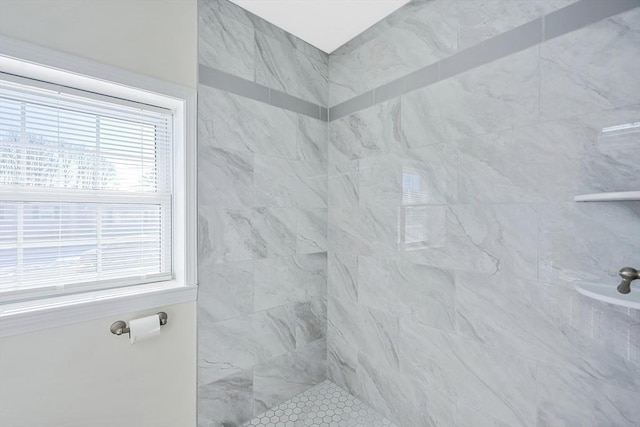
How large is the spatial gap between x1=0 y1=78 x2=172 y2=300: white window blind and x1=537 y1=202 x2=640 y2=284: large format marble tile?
1.78 meters

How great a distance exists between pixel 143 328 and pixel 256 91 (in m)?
1.41

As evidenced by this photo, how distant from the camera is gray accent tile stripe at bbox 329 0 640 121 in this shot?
1.06 metres

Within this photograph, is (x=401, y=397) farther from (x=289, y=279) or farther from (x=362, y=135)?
(x=362, y=135)

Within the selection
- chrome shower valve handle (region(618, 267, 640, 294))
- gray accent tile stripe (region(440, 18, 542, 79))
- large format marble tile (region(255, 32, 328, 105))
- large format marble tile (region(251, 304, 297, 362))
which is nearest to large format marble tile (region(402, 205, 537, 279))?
chrome shower valve handle (region(618, 267, 640, 294))

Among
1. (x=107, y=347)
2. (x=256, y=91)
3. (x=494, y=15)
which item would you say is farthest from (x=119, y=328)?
(x=494, y=15)

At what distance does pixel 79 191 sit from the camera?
4.28ft

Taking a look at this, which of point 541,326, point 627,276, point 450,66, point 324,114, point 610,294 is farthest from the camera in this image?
point 324,114

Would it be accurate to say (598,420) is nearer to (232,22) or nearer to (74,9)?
(232,22)

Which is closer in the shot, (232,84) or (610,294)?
(610,294)

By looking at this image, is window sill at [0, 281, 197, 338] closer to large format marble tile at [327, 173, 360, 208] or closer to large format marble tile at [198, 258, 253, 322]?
large format marble tile at [198, 258, 253, 322]

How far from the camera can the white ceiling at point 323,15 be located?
5.37 feet

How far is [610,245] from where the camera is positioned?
1.02 m

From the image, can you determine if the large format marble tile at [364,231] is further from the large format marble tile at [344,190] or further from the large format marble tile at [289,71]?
the large format marble tile at [289,71]

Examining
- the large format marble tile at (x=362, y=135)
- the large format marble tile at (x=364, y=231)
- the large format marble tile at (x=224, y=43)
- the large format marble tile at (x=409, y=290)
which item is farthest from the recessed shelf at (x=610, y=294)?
the large format marble tile at (x=224, y=43)
